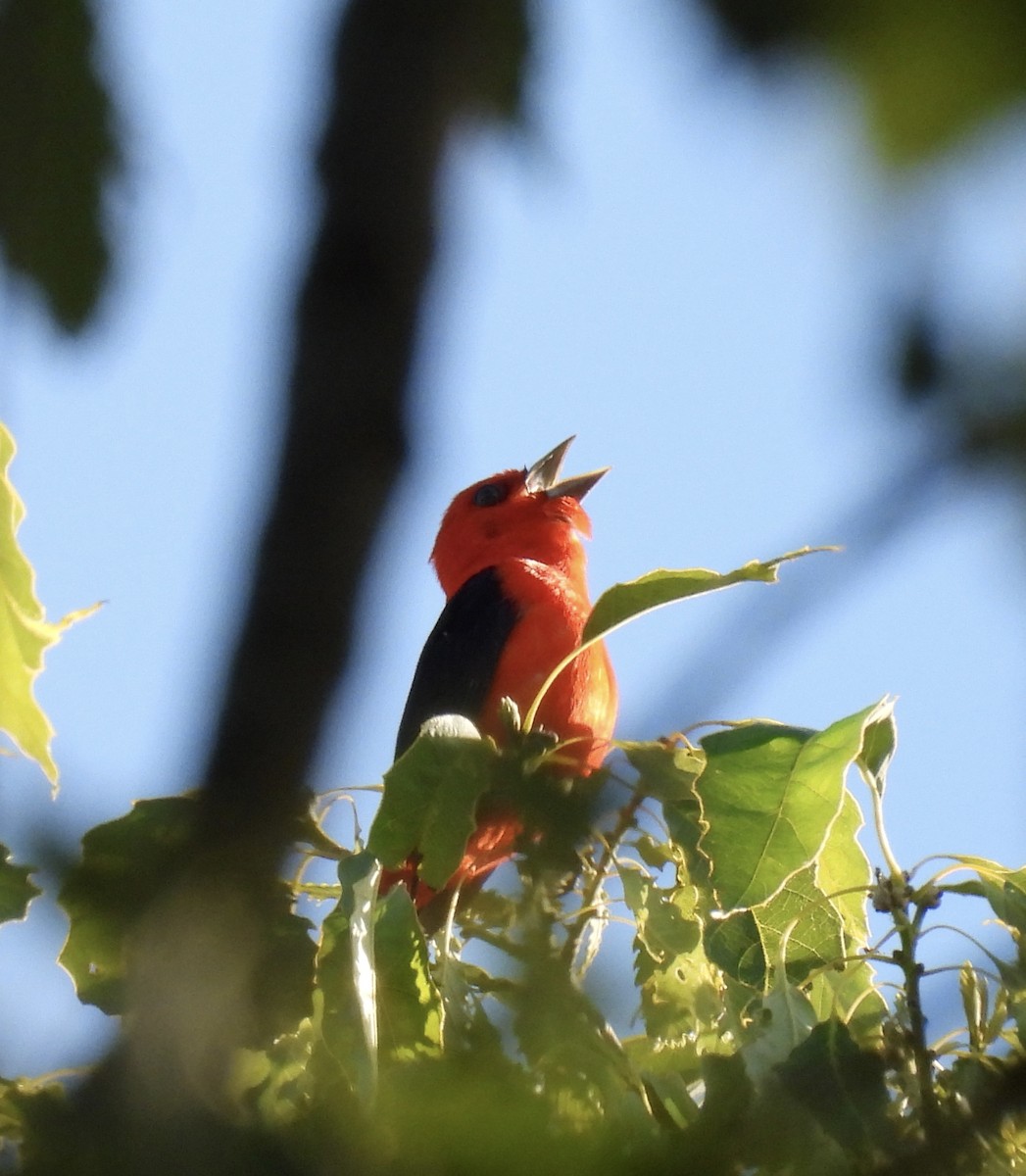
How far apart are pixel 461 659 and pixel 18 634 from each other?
171 inches

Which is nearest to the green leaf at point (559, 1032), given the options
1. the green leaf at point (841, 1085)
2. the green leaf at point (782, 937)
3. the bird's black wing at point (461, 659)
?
the green leaf at point (841, 1085)

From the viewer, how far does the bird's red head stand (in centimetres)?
697

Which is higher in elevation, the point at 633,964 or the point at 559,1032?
the point at 633,964

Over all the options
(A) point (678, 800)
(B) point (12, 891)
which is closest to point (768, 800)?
(A) point (678, 800)

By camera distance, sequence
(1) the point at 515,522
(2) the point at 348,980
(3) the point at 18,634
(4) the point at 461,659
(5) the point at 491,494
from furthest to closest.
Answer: (5) the point at 491,494
(1) the point at 515,522
(4) the point at 461,659
(2) the point at 348,980
(3) the point at 18,634

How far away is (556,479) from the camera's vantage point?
298 inches

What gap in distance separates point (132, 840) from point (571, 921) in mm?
1468

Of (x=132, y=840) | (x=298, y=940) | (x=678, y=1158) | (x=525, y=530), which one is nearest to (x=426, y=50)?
(x=678, y=1158)

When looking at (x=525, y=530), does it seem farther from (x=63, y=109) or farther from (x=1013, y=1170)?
(x=63, y=109)

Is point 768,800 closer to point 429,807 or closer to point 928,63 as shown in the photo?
point 429,807

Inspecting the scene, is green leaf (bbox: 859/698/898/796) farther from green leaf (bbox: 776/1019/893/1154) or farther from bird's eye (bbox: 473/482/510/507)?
bird's eye (bbox: 473/482/510/507)

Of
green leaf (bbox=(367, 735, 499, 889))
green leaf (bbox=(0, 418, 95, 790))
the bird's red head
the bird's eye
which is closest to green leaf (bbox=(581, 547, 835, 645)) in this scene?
green leaf (bbox=(367, 735, 499, 889))

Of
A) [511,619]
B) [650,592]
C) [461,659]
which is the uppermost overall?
[511,619]

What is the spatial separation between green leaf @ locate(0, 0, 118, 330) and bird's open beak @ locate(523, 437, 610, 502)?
627 cm
